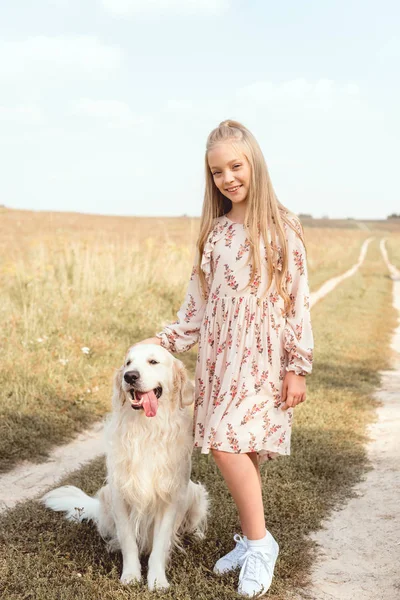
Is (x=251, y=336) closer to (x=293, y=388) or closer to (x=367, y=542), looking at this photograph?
(x=293, y=388)

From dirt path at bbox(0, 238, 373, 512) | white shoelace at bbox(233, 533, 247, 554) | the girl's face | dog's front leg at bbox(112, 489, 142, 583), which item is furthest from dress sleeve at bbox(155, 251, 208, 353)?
dirt path at bbox(0, 238, 373, 512)

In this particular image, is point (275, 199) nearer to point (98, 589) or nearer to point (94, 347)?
point (98, 589)

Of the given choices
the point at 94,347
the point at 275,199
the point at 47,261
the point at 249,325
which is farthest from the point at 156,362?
the point at 47,261

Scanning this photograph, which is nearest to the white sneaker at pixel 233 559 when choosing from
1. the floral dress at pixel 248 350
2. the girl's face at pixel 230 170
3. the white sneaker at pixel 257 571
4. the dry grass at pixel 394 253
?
the white sneaker at pixel 257 571

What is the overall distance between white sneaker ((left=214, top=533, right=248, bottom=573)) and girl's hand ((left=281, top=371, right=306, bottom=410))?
2.49ft

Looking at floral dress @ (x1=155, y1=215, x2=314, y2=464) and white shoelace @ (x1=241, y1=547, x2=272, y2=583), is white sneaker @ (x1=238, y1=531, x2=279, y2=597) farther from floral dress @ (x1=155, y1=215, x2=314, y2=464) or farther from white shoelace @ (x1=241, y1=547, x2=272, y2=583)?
floral dress @ (x1=155, y1=215, x2=314, y2=464)

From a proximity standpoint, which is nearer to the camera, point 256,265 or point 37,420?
point 256,265

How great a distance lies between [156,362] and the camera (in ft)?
9.87

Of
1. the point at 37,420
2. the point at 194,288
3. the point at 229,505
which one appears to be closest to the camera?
the point at 194,288

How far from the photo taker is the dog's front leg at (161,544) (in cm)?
307

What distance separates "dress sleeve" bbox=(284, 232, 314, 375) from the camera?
2957 mm

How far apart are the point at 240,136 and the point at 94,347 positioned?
4.78 m

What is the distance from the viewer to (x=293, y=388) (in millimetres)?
2945

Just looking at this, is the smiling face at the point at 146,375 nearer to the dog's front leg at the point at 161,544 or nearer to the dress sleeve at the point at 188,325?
the dress sleeve at the point at 188,325
